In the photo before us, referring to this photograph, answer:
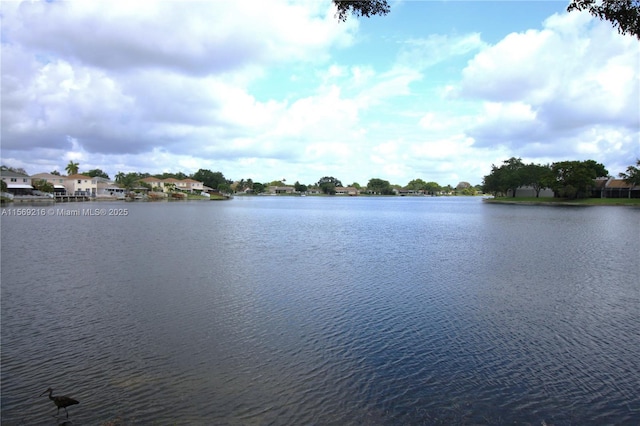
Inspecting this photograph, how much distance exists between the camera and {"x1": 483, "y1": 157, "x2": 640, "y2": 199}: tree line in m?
82.8

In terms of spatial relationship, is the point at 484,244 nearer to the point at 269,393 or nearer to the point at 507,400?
the point at 507,400

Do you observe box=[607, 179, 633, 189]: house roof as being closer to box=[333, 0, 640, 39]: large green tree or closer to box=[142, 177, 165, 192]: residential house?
box=[333, 0, 640, 39]: large green tree

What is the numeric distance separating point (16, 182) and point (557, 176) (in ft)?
362

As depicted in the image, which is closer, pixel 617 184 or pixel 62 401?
pixel 62 401

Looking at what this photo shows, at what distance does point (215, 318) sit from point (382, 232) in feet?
78.4

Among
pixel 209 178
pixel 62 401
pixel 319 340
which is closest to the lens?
pixel 62 401

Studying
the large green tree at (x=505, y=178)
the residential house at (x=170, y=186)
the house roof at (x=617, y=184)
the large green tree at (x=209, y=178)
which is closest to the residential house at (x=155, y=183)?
the residential house at (x=170, y=186)

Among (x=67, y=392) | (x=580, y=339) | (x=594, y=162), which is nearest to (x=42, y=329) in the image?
(x=67, y=392)

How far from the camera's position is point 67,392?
708 cm

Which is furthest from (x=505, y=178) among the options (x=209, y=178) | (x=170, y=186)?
(x=209, y=178)

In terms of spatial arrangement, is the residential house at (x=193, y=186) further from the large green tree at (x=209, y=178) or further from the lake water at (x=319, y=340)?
the lake water at (x=319, y=340)

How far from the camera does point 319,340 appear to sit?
9570 mm

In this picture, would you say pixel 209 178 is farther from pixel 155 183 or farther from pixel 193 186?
pixel 155 183

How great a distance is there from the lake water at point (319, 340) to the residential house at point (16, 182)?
246ft
